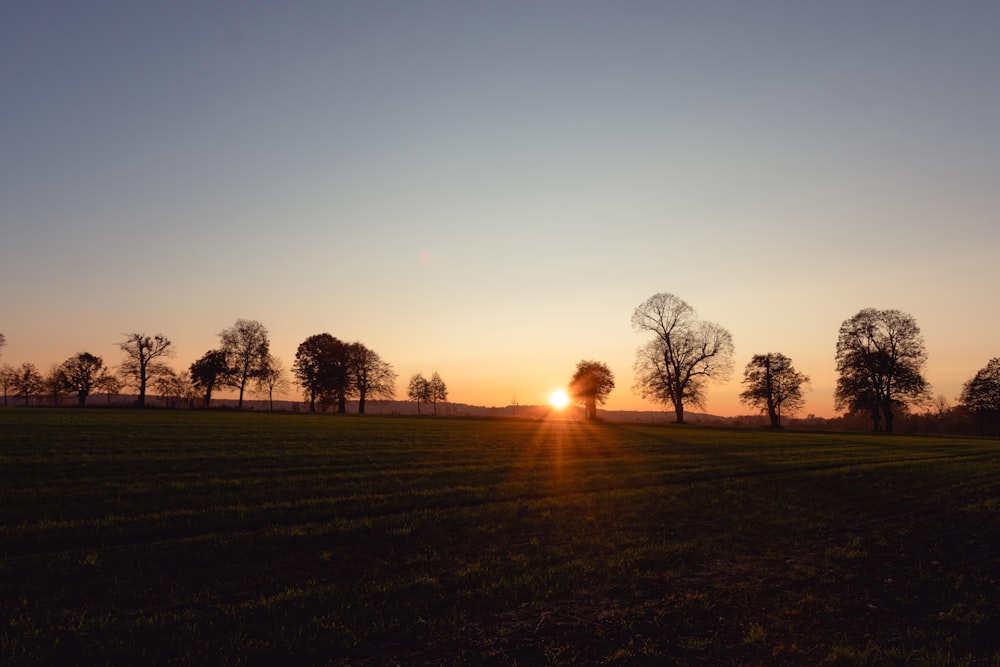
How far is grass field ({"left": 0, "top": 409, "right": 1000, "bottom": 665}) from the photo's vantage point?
7027 mm

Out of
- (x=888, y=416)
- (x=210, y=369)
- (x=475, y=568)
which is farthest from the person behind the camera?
(x=210, y=369)

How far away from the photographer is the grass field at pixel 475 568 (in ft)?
23.1

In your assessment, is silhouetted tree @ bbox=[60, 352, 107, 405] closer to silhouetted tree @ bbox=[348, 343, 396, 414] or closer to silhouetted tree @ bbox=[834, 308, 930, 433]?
silhouetted tree @ bbox=[348, 343, 396, 414]

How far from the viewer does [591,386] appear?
328ft

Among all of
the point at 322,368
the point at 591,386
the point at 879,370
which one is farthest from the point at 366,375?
the point at 879,370

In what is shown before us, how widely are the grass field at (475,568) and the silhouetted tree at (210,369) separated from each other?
80.1 m

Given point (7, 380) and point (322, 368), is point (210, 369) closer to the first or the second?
point (322, 368)

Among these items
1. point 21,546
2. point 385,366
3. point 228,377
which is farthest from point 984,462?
point 228,377

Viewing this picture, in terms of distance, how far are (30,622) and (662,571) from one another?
34.3ft

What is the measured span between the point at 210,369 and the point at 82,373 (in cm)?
4047

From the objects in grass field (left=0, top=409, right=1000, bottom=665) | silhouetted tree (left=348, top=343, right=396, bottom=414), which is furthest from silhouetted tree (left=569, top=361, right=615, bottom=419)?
grass field (left=0, top=409, right=1000, bottom=665)

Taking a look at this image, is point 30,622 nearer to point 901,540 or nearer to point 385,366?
point 901,540

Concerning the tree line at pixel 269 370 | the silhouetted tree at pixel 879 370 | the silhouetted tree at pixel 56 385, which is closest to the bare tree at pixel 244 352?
the tree line at pixel 269 370

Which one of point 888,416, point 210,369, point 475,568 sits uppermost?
point 210,369
